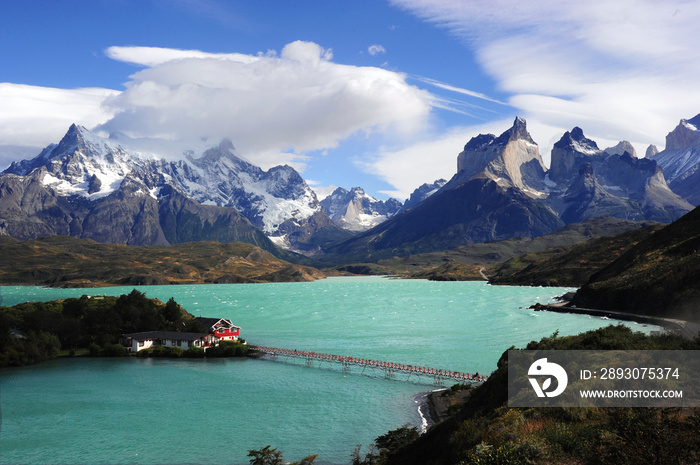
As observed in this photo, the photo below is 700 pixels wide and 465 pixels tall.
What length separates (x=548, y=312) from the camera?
160000 mm

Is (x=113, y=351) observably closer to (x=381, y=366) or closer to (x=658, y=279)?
(x=381, y=366)

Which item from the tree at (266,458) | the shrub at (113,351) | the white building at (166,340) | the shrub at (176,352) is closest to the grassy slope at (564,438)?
the tree at (266,458)

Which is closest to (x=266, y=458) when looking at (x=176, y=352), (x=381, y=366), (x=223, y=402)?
(x=223, y=402)

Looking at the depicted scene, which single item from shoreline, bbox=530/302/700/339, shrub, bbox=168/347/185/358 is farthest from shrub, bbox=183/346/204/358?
shoreline, bbox=530/302/700/339

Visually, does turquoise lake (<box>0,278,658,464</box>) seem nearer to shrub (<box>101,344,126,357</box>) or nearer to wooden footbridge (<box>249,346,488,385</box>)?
wooden footbridge (<box>249,346,488,385</box>)

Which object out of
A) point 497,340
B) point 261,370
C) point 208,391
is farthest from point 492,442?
point 497,340

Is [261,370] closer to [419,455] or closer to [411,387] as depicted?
[411,387]

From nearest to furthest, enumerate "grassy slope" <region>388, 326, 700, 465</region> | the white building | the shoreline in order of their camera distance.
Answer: "grassy slope" <region>388, 326, 700, 465</region> < the shoreline < the white building

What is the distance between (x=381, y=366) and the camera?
87.8 metres

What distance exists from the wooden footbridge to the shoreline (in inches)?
1261

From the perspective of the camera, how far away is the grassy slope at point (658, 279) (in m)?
114

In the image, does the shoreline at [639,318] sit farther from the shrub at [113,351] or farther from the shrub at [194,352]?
the shrub at [113,351]

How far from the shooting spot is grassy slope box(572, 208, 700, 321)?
375 feet

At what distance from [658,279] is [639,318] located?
15.5 m
